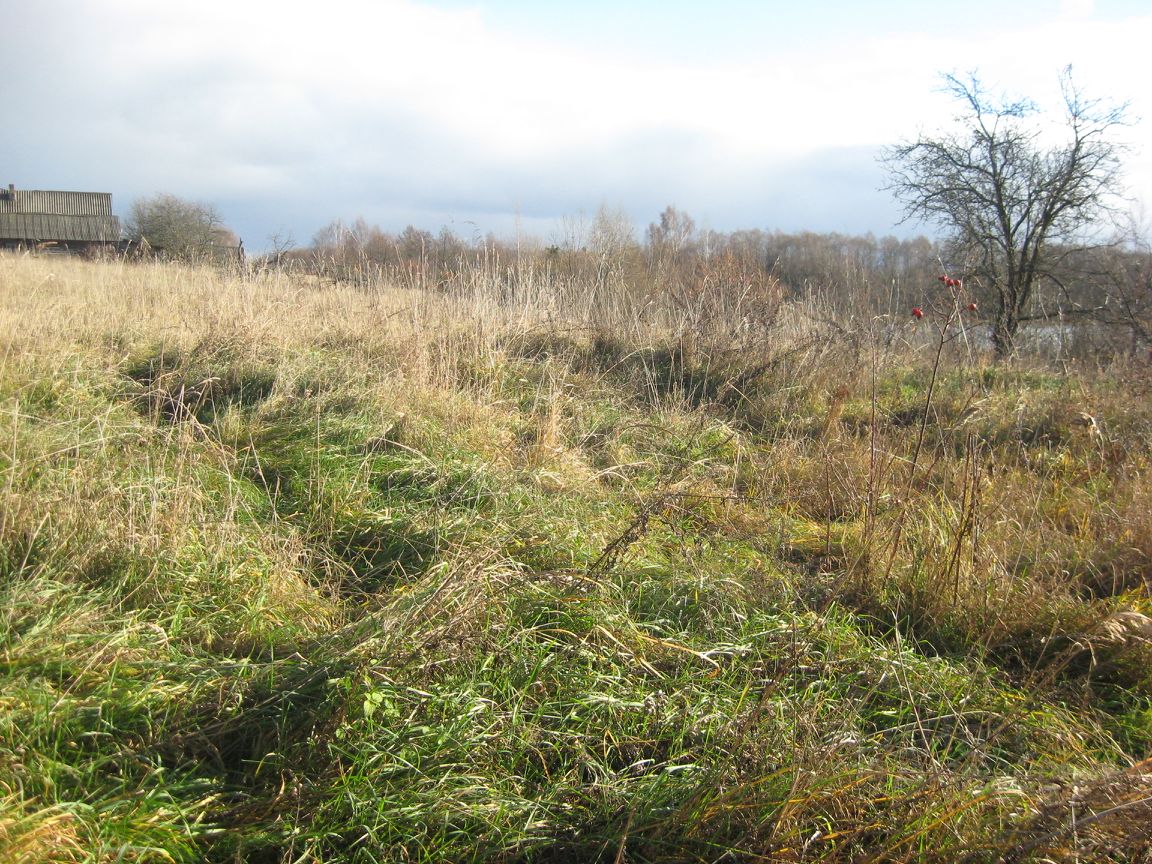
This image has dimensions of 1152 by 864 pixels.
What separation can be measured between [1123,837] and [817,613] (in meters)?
1.27

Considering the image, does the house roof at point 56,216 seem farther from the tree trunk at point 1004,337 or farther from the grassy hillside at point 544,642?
the tree trunk at point 1004,337

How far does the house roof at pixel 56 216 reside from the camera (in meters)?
22.9

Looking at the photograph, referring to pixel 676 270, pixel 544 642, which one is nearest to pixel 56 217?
pixel 676 270

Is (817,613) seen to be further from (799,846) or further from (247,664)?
(247,664)

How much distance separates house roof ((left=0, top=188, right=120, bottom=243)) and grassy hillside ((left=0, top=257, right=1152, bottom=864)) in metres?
20.7

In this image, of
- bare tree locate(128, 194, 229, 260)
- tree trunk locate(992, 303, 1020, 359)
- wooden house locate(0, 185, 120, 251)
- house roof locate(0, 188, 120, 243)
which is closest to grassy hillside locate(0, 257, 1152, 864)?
tree trunk locate(992, 303, 1020, 359)

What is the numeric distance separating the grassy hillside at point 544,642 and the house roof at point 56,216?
20.7 meters

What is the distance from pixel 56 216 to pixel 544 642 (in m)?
27.8

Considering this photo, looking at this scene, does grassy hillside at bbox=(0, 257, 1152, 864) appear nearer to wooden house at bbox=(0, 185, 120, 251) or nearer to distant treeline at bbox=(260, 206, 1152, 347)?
distant treeline at bbox=(260, 206, 1152, 347)

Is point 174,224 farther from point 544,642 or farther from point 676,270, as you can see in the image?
point 544,642

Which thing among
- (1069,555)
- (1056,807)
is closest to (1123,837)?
(1056,807)

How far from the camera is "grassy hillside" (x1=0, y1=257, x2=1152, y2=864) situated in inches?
80.4

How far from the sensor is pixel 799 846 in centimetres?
198

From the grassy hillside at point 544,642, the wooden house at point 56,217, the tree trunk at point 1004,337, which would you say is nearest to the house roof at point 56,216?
the wooden house at point 56,217
